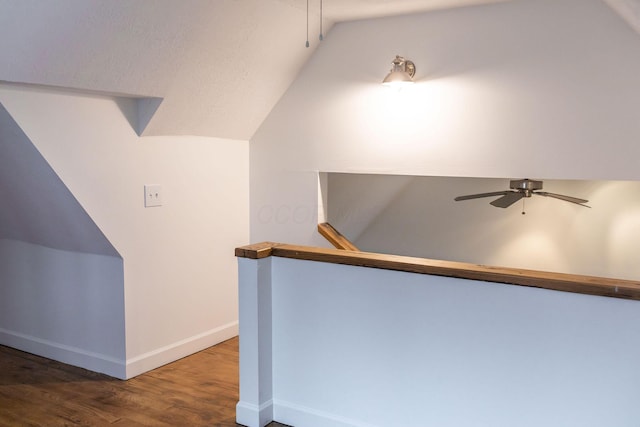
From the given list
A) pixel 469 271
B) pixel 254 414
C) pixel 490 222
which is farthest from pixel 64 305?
pixel 490 222

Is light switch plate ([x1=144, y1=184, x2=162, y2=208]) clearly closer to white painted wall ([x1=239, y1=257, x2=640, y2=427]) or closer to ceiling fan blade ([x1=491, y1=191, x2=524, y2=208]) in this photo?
white painted wall ([x1=239, y1=257, x2=640, y2=427])

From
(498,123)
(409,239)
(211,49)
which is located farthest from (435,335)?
(409,239)

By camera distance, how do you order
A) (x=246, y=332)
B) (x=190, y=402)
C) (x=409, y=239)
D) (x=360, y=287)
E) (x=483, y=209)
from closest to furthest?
(x=360, y=287) → (x=246, y=332) → (x=190, y=402) → (x=483, y=209) → (x=409, y=239)

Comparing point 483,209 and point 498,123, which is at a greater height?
point 498,123

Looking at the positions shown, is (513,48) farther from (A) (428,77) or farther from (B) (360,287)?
(B) (360,287)

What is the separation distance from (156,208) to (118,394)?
1029 mm

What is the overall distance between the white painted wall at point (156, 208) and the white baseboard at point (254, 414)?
90 cm

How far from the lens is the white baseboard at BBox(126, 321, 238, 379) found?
10.6 feet

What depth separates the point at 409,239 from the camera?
187 inches

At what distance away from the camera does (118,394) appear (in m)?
2.99

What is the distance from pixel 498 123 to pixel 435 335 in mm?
1325

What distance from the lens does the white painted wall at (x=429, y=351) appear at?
1.92 metres

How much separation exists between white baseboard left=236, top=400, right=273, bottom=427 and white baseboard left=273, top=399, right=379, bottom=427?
3 cm

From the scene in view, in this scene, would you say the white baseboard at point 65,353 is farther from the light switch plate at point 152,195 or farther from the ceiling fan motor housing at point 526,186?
the ceiling fan motor housing at point 526,186
